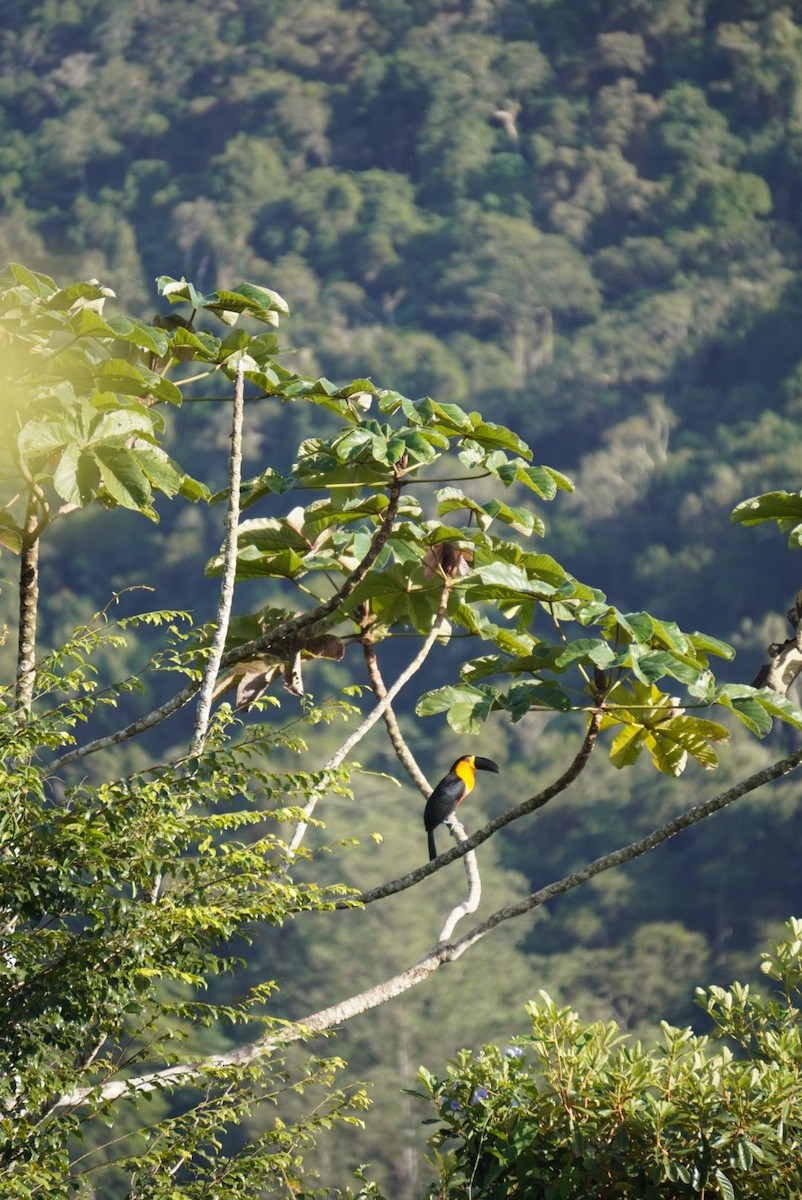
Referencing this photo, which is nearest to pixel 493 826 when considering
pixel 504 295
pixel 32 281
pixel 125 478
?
pixel 125 478

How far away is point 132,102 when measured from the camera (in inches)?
2557

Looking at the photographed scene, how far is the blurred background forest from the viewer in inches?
1217

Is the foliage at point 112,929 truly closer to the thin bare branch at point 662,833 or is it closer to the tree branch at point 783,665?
the thin bare branch at point 662,833

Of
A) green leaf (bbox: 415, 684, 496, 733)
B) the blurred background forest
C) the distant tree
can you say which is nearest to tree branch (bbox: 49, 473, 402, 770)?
the distant tree

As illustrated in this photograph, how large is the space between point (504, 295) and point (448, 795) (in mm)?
50694

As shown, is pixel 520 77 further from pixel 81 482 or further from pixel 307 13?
pixel 81 482

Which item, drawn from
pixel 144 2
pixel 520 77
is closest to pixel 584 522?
pixel 520 77

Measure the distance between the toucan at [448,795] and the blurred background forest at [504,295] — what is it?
1867 centimetres

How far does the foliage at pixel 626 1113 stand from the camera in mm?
3061

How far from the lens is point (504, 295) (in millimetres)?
53344

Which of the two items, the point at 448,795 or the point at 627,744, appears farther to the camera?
the point at 448,795

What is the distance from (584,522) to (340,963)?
1799 centimetres

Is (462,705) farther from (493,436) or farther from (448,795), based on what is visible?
(448,795)

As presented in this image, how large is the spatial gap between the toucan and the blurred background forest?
735 inches
